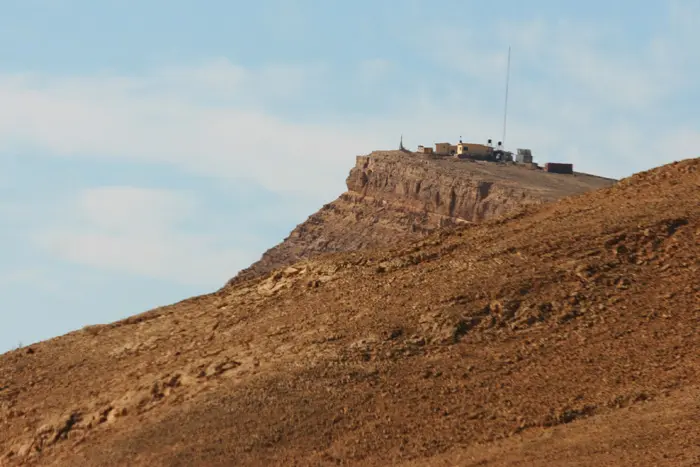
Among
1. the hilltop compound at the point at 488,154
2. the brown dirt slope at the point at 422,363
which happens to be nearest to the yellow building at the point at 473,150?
the hilltop compound at the point at 488,154

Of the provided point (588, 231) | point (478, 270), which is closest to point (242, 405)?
point (478, 270)

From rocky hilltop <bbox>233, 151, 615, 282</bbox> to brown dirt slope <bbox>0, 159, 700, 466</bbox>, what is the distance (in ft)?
108

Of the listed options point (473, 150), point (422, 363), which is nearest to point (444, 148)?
point (473, 150)

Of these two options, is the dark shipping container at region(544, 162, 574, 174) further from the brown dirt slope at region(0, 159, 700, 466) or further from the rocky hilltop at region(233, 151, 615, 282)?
the brown dirt slope at region(0, 159, 700, 466)

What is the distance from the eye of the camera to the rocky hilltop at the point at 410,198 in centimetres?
5762

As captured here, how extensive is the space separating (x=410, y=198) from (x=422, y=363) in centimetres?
4442

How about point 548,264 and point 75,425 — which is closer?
point 75,425

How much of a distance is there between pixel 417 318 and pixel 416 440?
295 centimetres

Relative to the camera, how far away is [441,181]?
198ft

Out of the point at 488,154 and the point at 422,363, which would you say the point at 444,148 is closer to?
the point at 488,154

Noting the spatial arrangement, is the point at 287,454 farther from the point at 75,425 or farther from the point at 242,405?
the point at 75,425

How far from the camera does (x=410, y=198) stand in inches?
2451

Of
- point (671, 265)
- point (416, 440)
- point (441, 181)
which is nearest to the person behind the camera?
point (416, 440)

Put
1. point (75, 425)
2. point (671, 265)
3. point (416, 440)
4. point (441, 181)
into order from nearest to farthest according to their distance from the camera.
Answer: point (416, 440)
point (75, 425)
point (671, 265)
point (441, 181)
